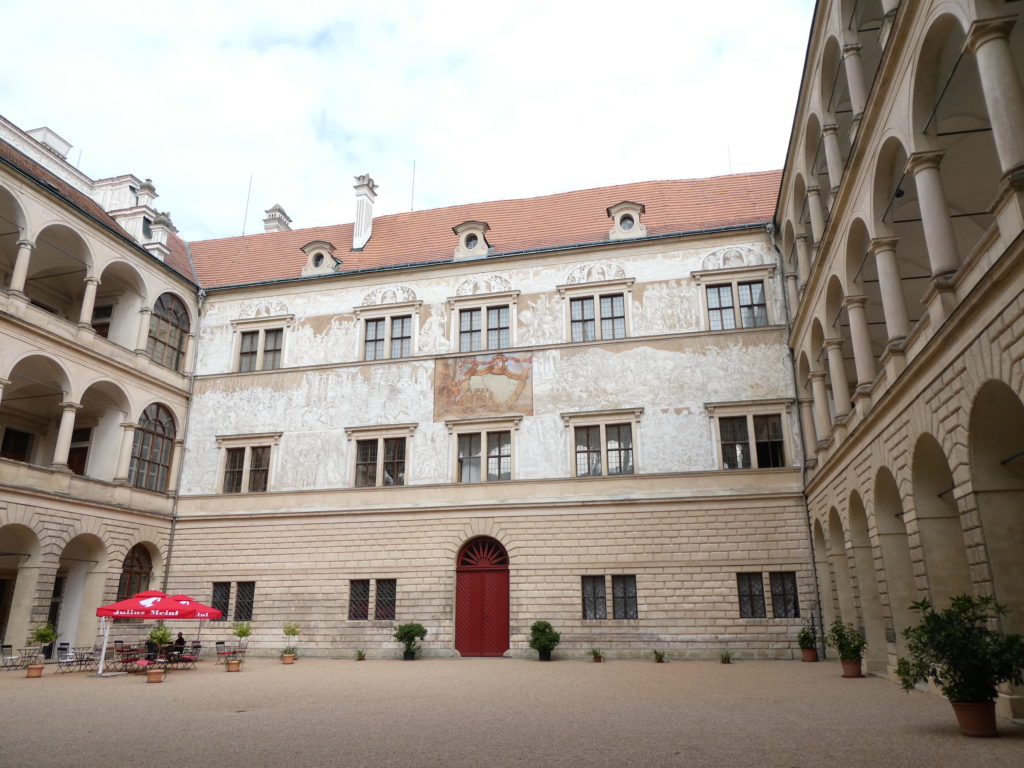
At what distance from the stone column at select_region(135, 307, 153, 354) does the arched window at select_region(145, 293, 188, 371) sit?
31 cm

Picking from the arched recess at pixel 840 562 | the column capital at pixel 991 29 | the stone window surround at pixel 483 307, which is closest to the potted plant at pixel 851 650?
the arched recess at pixel 840 562

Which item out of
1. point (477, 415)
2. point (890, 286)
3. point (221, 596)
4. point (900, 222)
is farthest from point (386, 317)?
point (890, 286)

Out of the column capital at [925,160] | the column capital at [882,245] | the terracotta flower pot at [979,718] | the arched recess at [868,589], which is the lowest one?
the terracotta flower pot at [979,718]

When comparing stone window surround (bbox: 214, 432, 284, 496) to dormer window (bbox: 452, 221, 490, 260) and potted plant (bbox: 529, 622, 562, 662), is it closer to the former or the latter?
dormer window (bbox: 452, 221, 490, 260)

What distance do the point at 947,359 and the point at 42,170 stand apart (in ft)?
84.9

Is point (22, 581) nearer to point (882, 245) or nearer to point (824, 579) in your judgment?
point (824, 579)

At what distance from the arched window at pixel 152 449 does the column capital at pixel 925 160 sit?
22246 mm

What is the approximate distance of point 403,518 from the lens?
22.7 metres

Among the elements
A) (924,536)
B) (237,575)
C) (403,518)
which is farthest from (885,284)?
(237,575)

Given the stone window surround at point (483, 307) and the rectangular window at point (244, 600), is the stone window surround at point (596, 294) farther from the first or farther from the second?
the rectangular window at point (244, 600)

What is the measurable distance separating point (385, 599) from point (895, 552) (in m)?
14.3

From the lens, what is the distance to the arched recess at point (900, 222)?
12211 mm

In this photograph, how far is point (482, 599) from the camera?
2180 centimetres

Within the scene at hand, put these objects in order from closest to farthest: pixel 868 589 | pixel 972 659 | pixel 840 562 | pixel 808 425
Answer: pixel 972 659 → pixel 868 589 → pixel 840 562 → pixel 808 425
